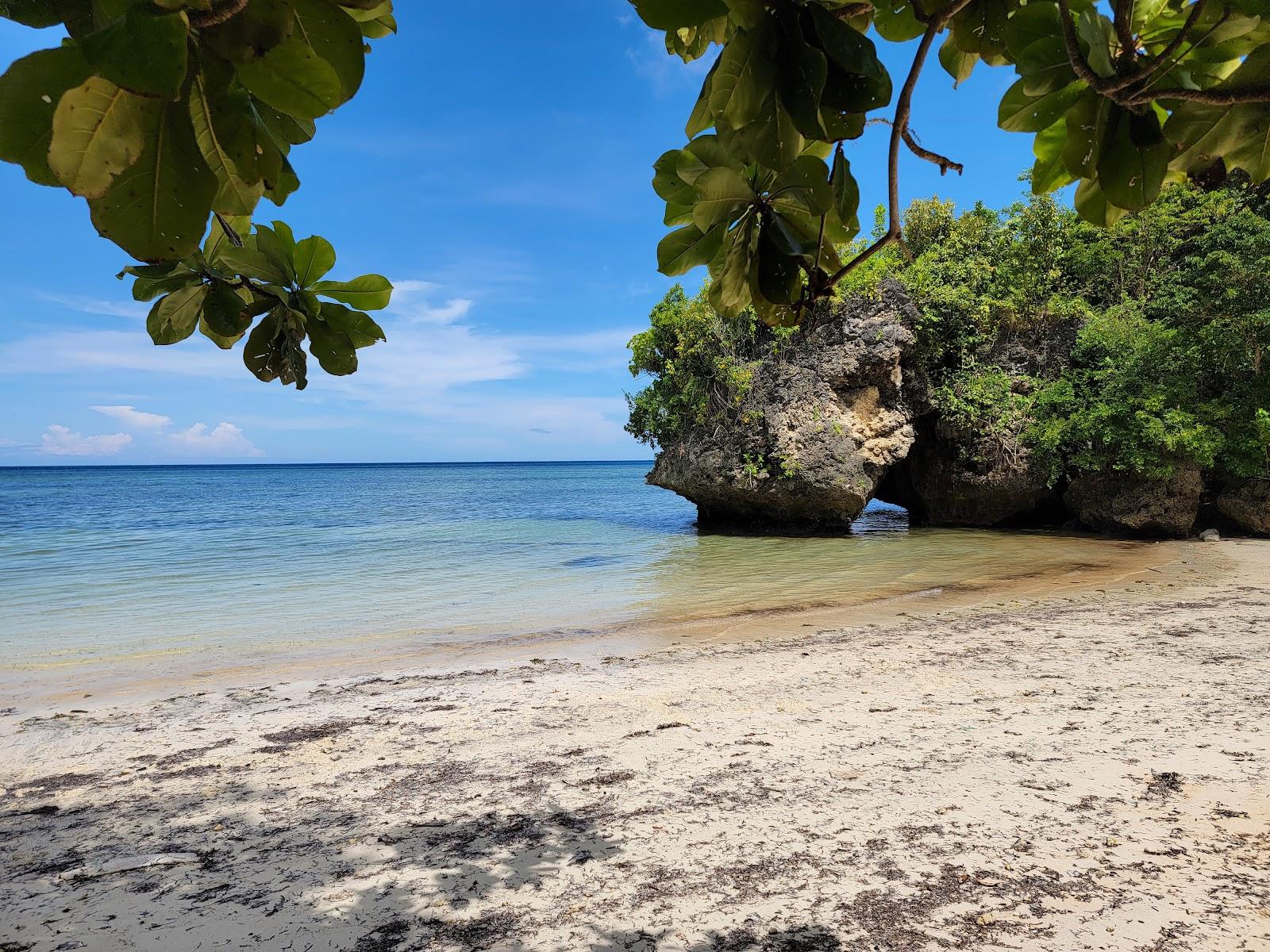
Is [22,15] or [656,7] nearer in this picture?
[22,15]

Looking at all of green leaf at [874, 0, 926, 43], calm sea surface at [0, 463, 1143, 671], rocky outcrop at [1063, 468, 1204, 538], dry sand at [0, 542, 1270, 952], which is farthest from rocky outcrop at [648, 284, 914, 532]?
green leaf at [874, 0, 926, 43]

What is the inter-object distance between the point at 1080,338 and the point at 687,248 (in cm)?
1458

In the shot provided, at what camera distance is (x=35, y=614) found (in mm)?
8078

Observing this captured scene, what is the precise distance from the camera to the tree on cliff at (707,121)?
63cm

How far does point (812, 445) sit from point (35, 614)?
37.6 ft

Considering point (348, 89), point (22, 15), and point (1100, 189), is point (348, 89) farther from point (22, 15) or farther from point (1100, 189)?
point (1100, 189)

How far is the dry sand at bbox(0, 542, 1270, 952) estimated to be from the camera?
7.04ft

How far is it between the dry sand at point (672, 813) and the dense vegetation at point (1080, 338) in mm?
8452

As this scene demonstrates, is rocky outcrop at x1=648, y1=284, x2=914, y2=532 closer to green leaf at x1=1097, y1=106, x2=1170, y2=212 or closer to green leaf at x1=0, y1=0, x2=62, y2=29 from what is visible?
green leaf at x1=1097, y1=106, x2=1170, y2=212

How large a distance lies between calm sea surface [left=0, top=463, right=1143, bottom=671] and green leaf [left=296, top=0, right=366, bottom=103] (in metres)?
6.69

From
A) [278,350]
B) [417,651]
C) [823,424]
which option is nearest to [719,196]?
[278,350]

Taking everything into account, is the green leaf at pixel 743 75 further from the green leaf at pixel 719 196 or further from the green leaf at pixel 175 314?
the green leaf at pixel 175 314

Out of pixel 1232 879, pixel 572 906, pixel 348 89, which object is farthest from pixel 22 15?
pixel 1232 879

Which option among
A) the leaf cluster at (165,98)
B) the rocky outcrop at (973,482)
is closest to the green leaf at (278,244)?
the leaf cluster at (165,98)
